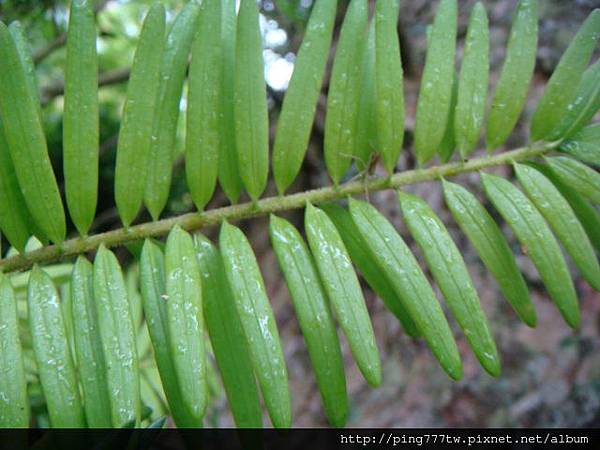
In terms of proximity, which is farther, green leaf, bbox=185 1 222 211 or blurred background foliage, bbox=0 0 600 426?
blurred background foliage, bbox=0 0 600 426

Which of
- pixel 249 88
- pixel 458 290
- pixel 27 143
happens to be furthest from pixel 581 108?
pixel 27 143

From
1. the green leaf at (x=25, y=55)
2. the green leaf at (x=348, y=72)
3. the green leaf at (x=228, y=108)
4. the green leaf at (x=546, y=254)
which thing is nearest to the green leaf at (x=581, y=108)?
the green leaf at (x=546, y=254)

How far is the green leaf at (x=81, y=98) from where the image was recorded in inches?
21.0

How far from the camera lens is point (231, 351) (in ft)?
1.80

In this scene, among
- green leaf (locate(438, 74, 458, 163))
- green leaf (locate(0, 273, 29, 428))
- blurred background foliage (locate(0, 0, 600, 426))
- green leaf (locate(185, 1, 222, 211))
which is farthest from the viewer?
blurred background foliage (locate(0, 0, 600, 426))

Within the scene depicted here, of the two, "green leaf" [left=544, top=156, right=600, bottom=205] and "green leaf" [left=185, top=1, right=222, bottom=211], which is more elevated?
"green leaf" [left=185, top=1, right=222, bottom=211]

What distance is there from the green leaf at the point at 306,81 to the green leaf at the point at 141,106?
14 centimetres

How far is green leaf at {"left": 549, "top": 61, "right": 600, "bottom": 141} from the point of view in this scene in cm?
62

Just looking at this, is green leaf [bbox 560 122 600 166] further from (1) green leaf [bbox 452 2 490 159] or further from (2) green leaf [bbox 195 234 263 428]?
(2) green leaf [bbox 195 234 263 428]

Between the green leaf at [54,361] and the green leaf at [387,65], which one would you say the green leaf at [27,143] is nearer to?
the green leaf at [54,361]

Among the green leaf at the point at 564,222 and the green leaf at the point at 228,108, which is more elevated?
the green leaf at the point at 228,108

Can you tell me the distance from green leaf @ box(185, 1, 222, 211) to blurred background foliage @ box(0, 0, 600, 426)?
A: 65 centimetres

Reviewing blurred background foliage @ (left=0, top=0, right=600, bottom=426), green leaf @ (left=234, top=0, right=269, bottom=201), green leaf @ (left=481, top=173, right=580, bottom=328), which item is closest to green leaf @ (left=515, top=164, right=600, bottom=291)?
green leaf @ (left=481, top=173, right=580, bottom=328)

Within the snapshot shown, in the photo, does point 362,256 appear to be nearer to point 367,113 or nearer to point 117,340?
point 367,113
